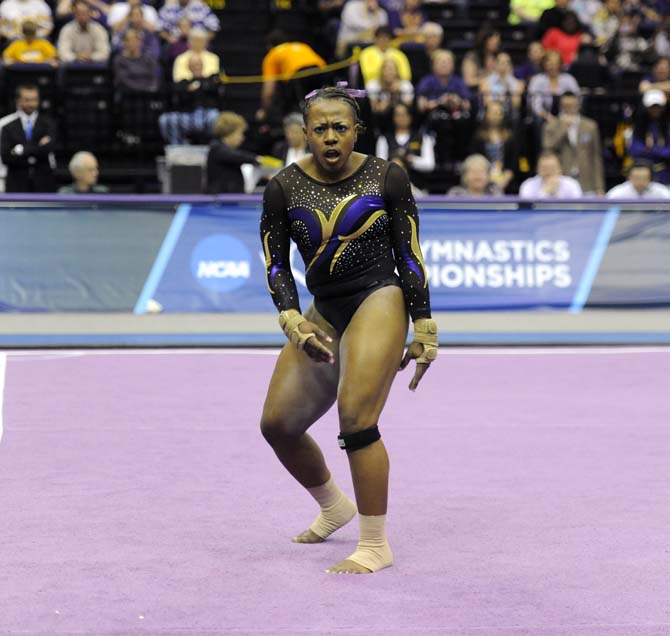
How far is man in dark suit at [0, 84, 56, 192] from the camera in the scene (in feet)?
50.6

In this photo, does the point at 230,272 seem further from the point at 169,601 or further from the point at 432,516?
the point at 169,601

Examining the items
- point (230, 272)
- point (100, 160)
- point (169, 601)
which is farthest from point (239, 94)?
point (169, 601)

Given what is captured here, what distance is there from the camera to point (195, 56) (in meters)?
17.3

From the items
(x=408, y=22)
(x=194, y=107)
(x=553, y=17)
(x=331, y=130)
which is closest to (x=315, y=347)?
(x=331, y=130)

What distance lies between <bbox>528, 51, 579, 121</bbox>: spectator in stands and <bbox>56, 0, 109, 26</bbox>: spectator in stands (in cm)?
556

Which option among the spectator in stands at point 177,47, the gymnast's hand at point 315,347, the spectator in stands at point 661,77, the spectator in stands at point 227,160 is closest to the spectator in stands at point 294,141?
the spectator in stands at point 227,160

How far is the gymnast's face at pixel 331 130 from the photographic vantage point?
6066 millimetres

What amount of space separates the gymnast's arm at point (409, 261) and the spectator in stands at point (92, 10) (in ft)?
43.0

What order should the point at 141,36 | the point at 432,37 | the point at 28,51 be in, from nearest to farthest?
the point at 141,36, the point at 28,51, the point at 432,37

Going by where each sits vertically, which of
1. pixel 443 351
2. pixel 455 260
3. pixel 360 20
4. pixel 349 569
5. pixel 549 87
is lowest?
pixel 443 351

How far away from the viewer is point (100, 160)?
1820 cm

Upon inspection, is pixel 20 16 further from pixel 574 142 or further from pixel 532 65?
pixel 574 142

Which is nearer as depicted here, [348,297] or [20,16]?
[348,297]

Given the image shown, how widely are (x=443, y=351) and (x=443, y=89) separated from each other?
213 inches
